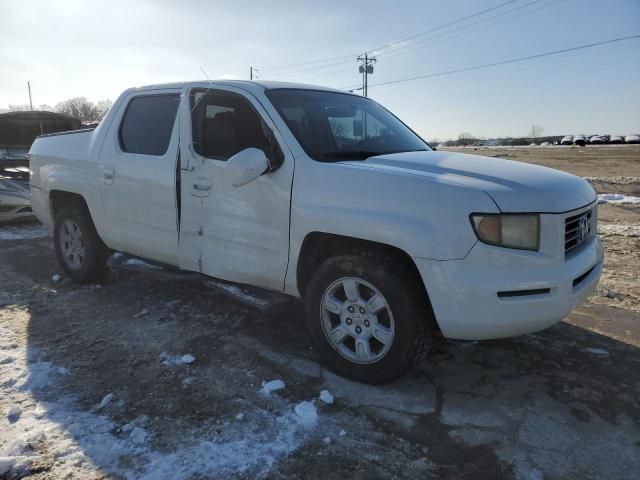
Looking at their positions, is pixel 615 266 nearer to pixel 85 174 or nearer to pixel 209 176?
pixel 209 176

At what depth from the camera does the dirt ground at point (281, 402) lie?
2.46 m

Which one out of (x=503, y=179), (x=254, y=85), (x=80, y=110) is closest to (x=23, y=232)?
(x=254, y=85)

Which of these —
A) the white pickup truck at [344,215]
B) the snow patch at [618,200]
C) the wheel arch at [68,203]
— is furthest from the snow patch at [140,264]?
the snow patch at [618,200]

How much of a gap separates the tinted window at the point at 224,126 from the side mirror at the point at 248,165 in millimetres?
230

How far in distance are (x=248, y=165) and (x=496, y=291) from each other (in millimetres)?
1676

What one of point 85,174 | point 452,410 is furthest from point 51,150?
point 452,410

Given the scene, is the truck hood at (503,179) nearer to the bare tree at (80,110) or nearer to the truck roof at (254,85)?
the truck roof at (254,85)

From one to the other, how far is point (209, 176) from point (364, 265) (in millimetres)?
1443

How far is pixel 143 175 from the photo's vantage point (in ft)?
13.7

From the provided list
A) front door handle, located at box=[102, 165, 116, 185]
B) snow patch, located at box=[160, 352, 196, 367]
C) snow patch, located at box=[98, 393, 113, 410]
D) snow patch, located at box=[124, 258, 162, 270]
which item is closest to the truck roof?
front door handle, located at box=[102, 165, 116, 185]

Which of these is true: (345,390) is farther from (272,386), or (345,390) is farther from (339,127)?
(339,127)

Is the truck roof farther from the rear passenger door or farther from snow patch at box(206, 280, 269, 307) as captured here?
snow patch at box(206, 280, 269, 307)

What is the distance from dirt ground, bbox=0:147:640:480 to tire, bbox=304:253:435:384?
0.17 m

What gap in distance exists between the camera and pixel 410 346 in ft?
9.59
